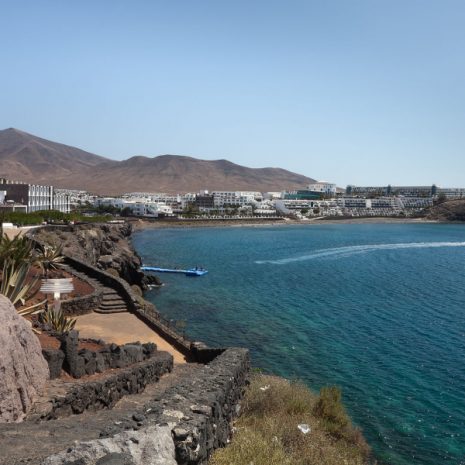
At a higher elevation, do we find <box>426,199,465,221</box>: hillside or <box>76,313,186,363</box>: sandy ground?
<box>426,199,465,221</box>: hillside

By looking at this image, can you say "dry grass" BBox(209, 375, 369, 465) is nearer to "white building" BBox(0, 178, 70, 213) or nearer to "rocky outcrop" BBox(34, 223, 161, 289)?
"rocky outcrop" BBox(34, 223, 161, 289)

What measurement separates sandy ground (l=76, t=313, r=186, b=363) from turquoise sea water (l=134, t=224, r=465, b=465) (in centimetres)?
488

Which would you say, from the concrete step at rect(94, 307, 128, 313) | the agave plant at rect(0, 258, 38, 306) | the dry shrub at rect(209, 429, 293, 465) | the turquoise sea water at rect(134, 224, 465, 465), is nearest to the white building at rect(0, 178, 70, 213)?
the turquoise sea water at rect(134, 224, 465, 465)

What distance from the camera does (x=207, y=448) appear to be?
23.4ft

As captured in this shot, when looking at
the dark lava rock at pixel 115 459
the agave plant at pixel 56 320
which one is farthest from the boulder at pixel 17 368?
the agave plant at pixel 56 320

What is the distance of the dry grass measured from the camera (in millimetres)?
7977

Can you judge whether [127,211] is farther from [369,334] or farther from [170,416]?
[170,416]

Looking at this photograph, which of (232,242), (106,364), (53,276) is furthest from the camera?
(232,242)

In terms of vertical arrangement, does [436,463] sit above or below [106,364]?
below

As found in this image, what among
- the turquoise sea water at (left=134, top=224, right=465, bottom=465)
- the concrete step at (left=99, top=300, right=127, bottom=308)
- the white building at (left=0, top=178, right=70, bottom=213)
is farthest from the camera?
the white building at (left=0, top=178, right=70, bottom=213)

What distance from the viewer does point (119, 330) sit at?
19703 millimetres

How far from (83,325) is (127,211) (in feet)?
417

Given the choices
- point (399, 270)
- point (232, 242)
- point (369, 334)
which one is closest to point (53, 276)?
point (369, 334)

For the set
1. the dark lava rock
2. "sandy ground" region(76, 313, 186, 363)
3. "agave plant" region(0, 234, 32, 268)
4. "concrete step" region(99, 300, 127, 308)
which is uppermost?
"agave plant" region(0, 234, 32, 268)
